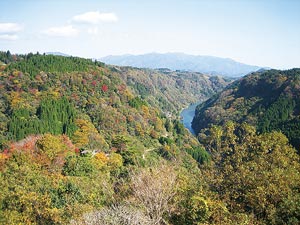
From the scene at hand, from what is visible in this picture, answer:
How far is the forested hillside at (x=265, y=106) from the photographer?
320 ft

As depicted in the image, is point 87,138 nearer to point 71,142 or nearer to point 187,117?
point 71,142

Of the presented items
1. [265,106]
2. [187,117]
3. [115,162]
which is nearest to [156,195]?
[115,162]

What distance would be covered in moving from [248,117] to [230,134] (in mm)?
98441

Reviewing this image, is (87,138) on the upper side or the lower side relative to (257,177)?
lower

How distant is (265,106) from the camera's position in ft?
383

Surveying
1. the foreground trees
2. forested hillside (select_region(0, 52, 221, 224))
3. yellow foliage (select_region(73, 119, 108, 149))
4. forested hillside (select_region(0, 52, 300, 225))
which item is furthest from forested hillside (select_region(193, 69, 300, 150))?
the foreground trees

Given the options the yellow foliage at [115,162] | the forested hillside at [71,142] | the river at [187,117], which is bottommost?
the river at [187,117]

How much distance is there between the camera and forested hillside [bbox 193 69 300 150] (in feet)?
320

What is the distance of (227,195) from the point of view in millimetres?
16047

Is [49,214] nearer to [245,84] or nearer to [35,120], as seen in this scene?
[35,120]

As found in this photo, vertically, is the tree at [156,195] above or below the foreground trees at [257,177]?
below

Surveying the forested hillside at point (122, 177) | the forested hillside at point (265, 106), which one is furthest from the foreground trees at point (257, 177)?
the forested hillside at point (265, 106)

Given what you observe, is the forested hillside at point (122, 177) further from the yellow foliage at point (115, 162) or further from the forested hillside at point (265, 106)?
the forested hillside at point (265, 106)

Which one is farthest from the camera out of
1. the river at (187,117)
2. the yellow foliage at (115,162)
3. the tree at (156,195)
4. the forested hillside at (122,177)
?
the river at (187,117)
